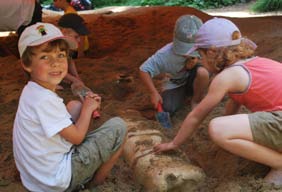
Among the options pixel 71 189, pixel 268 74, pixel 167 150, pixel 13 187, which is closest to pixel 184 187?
pixel 167 150

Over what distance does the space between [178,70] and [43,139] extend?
119cm

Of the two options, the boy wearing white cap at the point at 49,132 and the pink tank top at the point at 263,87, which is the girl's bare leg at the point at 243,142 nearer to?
the pink tank top at the point at 263,87

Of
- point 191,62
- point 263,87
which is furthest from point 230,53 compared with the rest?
point 191,62

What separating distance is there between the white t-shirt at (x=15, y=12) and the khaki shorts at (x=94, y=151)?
75.0 inches

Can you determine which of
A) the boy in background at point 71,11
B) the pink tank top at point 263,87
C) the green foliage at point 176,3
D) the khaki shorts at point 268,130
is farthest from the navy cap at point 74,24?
the green foliage at point 176,3

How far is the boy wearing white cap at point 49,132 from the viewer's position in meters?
1.72

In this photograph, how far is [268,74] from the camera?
1926 mm

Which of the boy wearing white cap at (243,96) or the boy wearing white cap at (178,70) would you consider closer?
the boy wearing white cap at (243,96)

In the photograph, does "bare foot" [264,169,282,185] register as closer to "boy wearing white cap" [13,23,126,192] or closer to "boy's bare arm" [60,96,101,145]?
"boy wearing white cap" [13,23,126,192]

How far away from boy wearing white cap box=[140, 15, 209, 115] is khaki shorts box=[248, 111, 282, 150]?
77cm

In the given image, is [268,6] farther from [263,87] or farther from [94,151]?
[94,151]

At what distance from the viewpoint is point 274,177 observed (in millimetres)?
1875

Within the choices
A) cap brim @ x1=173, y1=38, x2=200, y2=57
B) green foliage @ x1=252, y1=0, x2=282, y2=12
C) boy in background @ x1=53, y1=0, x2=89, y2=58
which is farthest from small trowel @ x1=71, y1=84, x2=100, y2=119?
green foliage @ x1=252, y1=0, x2=282, y2=12

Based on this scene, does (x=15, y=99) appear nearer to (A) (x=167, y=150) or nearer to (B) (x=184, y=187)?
(A) (x=167, y=150)
